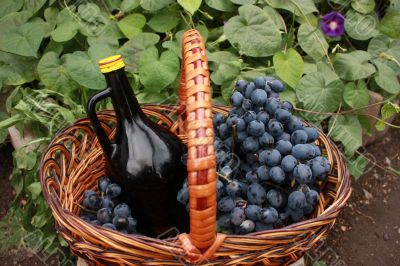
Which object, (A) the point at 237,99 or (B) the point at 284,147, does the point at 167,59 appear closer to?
(A) the point at 237,99

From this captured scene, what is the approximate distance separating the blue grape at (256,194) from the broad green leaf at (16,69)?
36.6 inches

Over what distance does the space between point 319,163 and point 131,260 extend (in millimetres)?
382

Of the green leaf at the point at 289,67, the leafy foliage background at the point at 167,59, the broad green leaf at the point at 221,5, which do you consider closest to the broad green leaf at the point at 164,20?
the leafy foliage background at the point at 167,59

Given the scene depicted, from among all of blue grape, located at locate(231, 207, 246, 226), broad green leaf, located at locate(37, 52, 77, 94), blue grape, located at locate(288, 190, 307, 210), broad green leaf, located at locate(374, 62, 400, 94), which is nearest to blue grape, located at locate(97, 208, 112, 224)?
blue grape, located at locate(231, 207, 246, 226)

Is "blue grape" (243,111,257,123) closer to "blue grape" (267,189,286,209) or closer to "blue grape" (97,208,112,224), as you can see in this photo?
"blue grape" (267,189,286,209)

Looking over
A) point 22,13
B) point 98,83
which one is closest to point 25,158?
point 98,83

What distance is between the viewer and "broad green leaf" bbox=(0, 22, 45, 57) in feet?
4.44

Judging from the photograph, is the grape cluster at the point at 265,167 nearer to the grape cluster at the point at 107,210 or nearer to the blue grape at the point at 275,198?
the blue grape at the point at 275,198

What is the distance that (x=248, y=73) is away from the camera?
4.24 ft

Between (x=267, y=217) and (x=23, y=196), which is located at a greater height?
(x=267, y=217)

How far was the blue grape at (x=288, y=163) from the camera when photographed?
→ 803 millimetres

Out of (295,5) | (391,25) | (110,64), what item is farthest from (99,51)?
(391,25)

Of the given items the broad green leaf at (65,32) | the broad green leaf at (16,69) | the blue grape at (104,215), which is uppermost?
the broad green leaf at (65,32)

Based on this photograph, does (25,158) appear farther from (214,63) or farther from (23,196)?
(214,63)
